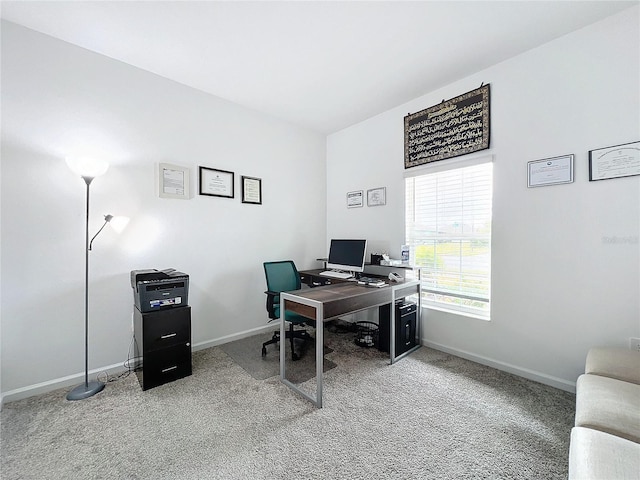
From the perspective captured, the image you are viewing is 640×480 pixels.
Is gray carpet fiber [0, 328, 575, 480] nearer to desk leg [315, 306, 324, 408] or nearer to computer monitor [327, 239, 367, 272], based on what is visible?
desk leg [315, 306, 324, 408]

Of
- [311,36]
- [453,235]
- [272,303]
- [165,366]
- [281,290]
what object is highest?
[311,36]

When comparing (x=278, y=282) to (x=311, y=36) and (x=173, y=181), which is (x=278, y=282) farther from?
(x=311, y=36)

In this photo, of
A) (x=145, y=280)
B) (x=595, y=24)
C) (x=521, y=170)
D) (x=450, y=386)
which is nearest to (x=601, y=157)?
(x=521, y=170)

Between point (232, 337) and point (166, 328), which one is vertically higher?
point (166, 328)

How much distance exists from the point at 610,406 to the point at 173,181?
3685 millimetres

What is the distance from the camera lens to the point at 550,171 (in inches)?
92.2

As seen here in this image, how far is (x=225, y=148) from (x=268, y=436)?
9.73ft

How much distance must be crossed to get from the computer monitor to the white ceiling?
1775mm

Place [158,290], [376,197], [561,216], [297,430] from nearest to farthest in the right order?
[297,430], [561,216], [158,290], [376,197]

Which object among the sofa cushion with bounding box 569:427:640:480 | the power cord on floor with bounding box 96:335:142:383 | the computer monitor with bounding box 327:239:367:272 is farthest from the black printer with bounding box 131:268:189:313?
the sofa cushion with bounding box 569:427:640:480

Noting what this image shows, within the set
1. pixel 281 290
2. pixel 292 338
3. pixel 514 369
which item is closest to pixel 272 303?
pixel 281 290

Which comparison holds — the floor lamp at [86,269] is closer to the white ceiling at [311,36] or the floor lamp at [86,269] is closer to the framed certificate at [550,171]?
the white ceiling at [311,36]

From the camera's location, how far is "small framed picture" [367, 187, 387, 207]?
11.9 ft

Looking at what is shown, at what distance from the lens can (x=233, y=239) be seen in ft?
11.2
